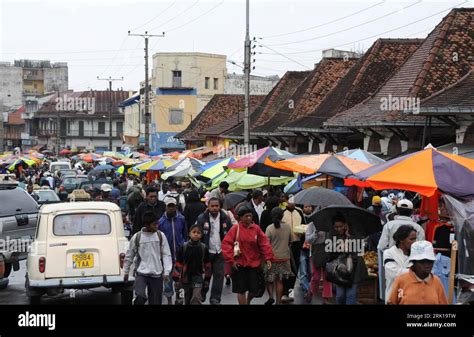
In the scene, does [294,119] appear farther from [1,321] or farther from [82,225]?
[1,321]

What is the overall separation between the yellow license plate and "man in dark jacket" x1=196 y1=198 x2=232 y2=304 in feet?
5.92

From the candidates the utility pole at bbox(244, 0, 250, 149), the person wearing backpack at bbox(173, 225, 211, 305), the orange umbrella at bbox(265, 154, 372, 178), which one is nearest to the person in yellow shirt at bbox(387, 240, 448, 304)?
the person wearing backpack at bbox(173, 225, 211, 305)

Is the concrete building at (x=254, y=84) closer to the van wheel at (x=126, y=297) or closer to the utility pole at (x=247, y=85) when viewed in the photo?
the utility pole at (x=247, y=85)

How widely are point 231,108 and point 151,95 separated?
14.9 meters

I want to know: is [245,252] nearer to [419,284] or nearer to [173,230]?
[173,230]

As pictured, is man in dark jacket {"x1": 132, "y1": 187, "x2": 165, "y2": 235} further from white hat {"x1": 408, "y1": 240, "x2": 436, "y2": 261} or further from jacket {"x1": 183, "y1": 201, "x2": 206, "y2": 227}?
white hat {"x1": 408, "y1": 240, "x2": 436, "y2": 261}

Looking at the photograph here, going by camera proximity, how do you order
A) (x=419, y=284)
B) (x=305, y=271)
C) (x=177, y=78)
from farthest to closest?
(x=177, y=78) → (x=305, y=271) → (x=419, y=284)

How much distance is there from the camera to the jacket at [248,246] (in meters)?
12.6

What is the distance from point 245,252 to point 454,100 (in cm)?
1022

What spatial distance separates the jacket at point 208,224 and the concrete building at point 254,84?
55.5m

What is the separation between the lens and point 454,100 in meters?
21.0

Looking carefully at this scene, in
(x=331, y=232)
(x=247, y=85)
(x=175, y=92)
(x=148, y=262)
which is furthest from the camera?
(x=175, y=92)

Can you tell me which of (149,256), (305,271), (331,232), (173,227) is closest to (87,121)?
(305,271)

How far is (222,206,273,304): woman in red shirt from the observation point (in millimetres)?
12609
